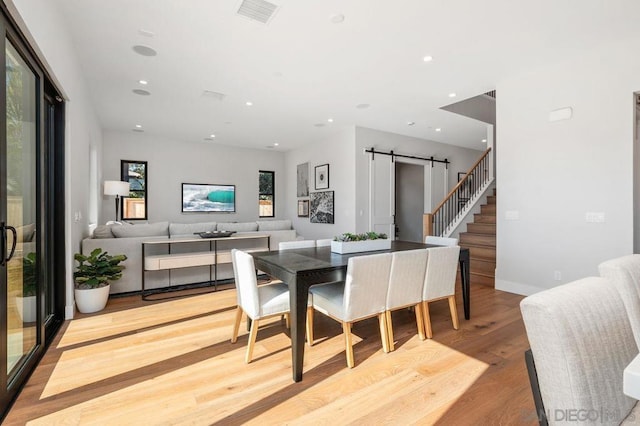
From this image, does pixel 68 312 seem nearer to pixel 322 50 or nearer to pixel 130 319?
pixel 130 319

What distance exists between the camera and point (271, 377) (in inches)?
84.7

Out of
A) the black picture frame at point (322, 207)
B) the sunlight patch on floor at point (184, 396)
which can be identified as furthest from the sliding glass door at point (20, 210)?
A: the black picture frame at point (322, 207)

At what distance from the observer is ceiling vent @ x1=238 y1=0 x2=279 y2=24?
2705 mm

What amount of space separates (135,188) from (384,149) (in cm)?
573

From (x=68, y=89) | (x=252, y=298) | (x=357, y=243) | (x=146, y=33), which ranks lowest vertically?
(x=252, y=298)

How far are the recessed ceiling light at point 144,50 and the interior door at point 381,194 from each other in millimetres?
4296

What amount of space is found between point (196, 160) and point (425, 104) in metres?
5.58

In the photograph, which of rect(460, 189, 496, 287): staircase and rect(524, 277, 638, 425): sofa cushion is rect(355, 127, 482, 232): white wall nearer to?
rect(460, 189, 496, 287): staircase

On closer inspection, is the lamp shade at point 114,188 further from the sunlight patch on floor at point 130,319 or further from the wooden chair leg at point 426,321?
the wooden chair leg at point 426,321

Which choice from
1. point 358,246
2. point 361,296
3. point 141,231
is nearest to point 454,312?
point 358,246

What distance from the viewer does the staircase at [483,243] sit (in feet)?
15.9

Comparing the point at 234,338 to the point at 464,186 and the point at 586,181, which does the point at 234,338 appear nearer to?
the point at 586,181

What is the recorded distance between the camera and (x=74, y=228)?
3.43 meters

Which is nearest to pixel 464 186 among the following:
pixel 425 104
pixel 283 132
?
pixel 425 104
